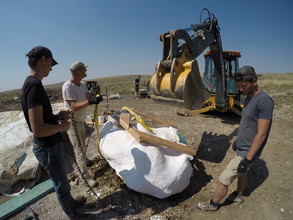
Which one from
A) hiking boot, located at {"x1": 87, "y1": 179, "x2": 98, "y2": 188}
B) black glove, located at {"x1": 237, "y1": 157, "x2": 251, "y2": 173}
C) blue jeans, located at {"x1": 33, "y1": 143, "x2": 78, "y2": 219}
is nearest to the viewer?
blue jeans, located at {"x1": 33, "y1": 143, "x2": 78, "y2": 219}

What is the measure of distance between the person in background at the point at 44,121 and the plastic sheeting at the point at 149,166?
810 mm

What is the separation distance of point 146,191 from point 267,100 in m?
1.99

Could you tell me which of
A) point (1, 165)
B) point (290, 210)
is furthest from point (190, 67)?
point (1, 165)

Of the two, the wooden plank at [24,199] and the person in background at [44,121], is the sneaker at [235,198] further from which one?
the wooden plank at [24,199]

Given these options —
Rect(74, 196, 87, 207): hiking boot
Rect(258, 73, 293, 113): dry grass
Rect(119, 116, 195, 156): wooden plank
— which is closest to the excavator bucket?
Rect(119, 116, 195, 156): wooden plank

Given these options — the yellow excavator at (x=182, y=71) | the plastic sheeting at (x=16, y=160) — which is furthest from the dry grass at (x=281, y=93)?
the plastic sheeting at (x=16, y=160)

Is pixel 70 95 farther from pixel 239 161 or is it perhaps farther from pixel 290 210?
pixel 290 210

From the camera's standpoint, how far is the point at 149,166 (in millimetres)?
2529

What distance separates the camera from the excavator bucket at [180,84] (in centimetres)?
280

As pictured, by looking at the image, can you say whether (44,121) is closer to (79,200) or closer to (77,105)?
(77,105)

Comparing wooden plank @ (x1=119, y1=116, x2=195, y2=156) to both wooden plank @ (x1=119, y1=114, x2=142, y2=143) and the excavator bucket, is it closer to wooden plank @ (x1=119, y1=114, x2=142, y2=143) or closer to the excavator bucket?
wooden plank @ (x1=119, y1=114, x2=142, y2=143)

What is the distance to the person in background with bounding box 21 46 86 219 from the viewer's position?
176 cm

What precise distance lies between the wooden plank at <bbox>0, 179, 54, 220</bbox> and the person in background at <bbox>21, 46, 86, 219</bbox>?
0.87 m

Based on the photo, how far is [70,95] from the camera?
2.79 metres
